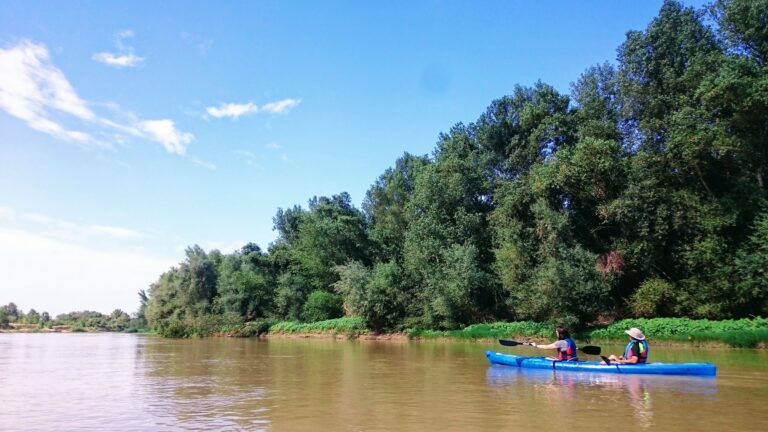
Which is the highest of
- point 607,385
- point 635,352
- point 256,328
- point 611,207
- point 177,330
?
point 611,207

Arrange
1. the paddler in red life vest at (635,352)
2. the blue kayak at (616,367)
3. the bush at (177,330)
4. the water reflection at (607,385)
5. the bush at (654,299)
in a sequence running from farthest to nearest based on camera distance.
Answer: the bush at (177,330)
the bush at (654,299)
the paddler in red life vest at (635,352)
the blue kayak at (616,367)
the water reflection at (607,385)

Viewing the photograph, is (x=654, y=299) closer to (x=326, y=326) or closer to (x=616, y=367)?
(x=616, y=367)

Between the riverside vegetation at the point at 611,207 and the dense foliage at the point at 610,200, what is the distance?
0.10m

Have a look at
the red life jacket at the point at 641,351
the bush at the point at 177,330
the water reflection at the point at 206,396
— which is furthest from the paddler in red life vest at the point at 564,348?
the bush at the point at 177,330

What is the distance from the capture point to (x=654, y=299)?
30.7m

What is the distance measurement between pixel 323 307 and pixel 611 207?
31062 millimetres

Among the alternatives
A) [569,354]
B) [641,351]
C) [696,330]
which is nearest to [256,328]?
[696,330]

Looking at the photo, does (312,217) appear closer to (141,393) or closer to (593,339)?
(593,339)

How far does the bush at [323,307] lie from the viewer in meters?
53.7

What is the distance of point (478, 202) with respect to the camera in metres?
44.7

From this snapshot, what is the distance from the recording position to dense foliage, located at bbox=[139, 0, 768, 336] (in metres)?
29.8

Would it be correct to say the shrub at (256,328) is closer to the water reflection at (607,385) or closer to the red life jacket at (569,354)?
the water reflection at (607,385)

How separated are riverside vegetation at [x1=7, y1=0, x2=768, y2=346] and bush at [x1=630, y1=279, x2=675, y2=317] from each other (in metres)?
0.10

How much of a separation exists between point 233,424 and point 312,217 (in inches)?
2125
